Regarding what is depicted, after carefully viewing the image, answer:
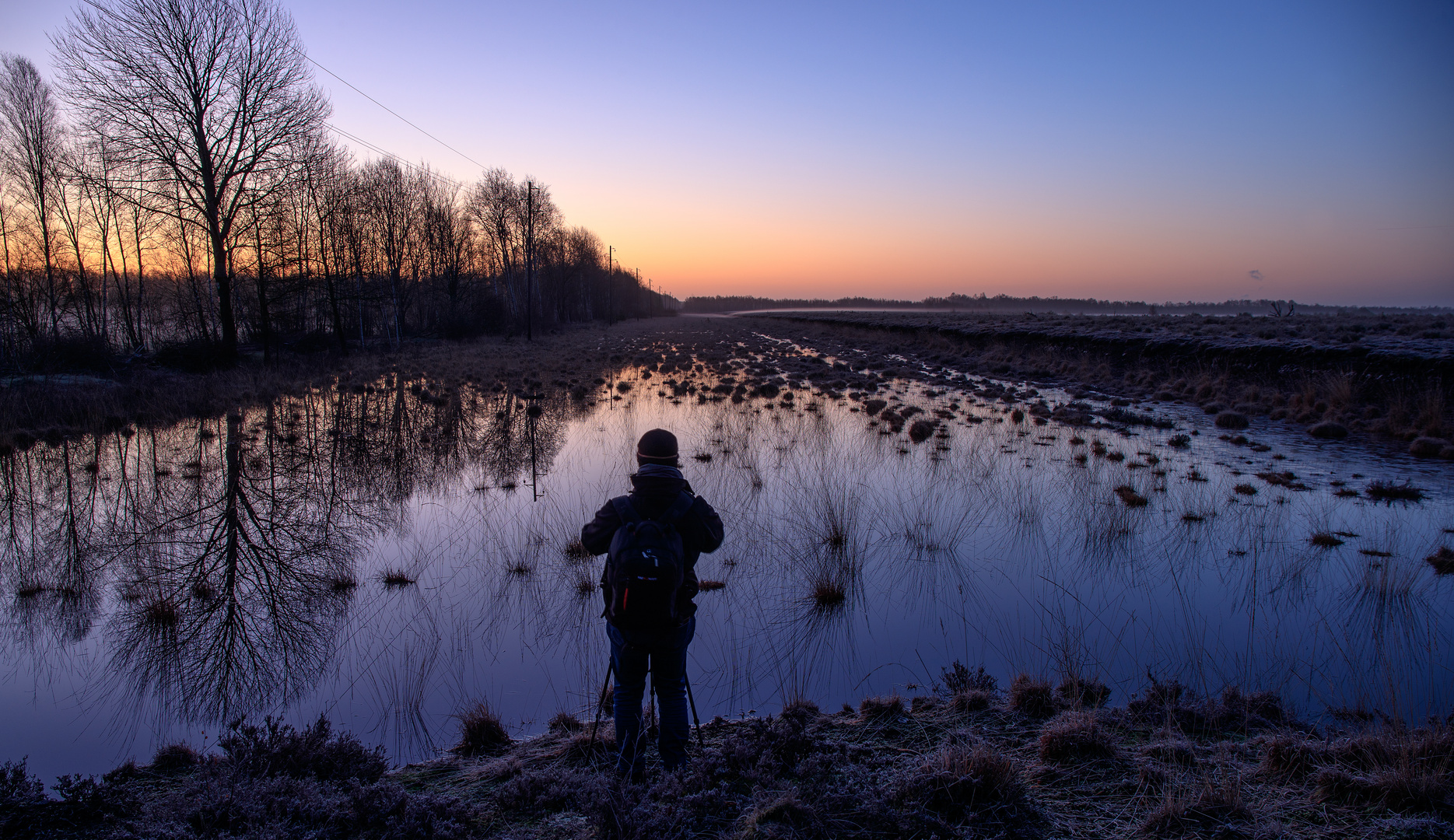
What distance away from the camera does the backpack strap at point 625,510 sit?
132 inches

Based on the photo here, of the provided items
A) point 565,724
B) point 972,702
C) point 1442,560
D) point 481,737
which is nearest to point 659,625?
point 565,724

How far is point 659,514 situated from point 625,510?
0.60ft

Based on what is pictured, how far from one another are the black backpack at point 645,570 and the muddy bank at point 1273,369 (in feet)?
45.8

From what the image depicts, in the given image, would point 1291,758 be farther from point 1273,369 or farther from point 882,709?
point 1273,369

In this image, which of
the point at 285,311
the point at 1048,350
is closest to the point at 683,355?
the point at 1048,350

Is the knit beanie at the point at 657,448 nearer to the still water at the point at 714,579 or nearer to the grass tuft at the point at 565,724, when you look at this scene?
the grass tuft at the point at 565,724

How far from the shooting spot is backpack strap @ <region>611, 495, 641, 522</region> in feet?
11.0

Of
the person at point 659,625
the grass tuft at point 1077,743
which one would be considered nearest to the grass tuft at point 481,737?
the person at point 659,625

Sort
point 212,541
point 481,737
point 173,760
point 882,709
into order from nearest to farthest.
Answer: point 173,760 → point 481,737 → point 882,709 → point 212,541

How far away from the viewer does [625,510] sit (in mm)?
3375

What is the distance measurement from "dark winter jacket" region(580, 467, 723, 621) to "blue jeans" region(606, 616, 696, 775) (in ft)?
0.60

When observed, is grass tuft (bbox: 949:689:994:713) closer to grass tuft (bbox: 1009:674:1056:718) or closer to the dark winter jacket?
grass tuft (bbox: 1009:674:1056:718)

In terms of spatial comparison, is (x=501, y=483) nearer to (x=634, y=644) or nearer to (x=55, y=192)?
(x=634, y=644)

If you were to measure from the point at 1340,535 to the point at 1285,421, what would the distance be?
884cm
